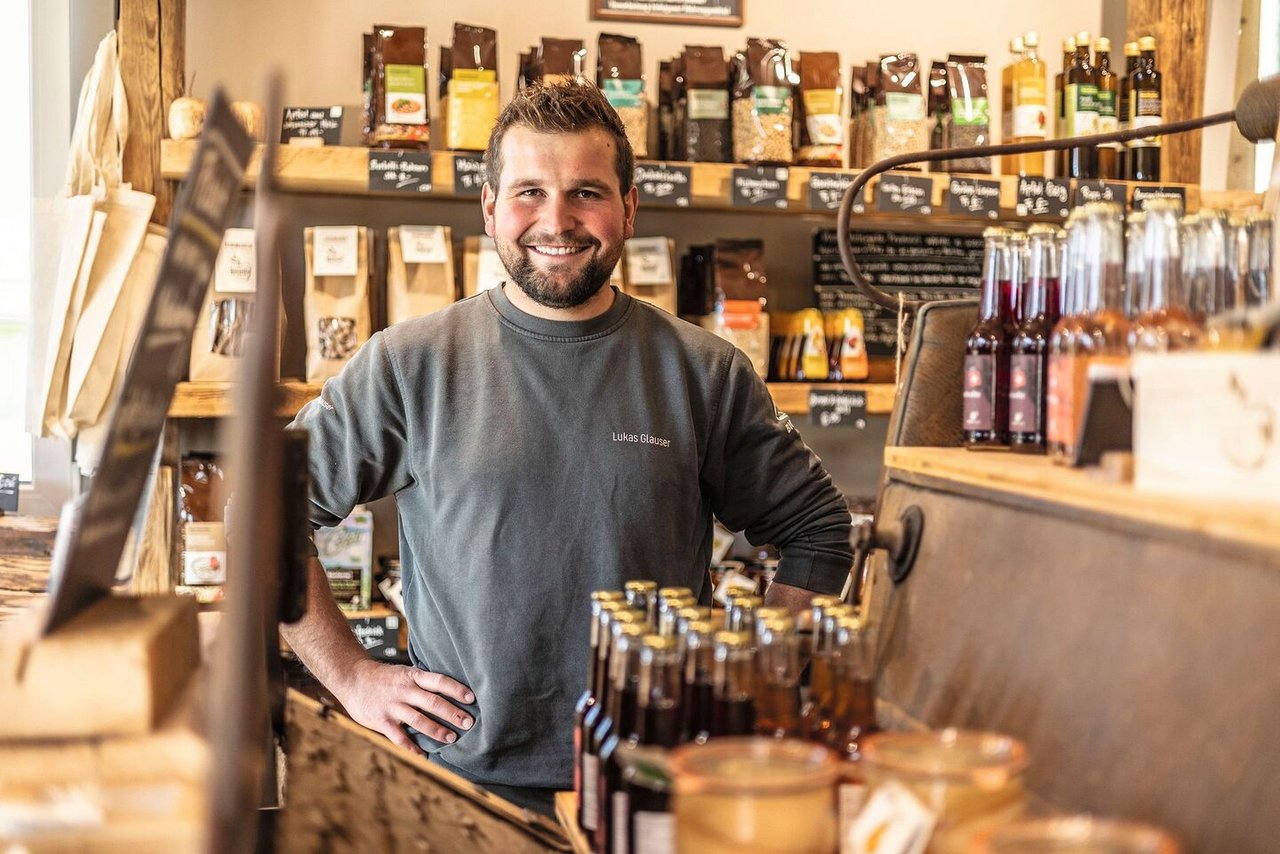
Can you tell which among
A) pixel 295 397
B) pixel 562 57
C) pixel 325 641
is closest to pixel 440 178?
pixel 562 57

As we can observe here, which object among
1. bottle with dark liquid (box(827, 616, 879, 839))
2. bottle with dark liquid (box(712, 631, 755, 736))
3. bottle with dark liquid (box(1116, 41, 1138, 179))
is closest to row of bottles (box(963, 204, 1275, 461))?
bottle with dark liquid (box(827, 616, 879, 839))

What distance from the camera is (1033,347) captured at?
4.44ft

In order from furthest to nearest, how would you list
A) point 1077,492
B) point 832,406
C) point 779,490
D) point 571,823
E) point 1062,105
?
point 1062,105 → point 832,406 → point 779,490 → point 571,823 → point 1077,492

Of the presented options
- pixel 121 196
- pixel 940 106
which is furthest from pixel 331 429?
pixel 940 106

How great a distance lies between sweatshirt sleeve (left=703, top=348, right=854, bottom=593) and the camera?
223cm

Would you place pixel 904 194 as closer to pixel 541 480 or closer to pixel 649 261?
pixel 649 261

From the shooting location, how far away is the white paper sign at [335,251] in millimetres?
2855

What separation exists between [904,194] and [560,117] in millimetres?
1122

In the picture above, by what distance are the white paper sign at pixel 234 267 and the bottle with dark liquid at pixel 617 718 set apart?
6.31ft

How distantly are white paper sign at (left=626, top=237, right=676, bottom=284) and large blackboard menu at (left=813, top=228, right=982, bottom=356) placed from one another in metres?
0.46

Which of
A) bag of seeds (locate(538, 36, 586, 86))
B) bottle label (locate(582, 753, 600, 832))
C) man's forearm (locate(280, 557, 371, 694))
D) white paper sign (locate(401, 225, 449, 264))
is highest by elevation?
bag of seeds (locate(538, 36, 586, 86))

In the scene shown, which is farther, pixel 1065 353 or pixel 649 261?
pixel 649 261

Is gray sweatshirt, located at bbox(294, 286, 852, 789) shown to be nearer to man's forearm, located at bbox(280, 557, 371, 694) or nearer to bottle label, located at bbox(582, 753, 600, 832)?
man's forearm, located at bbox(280, 557, 371, 694)

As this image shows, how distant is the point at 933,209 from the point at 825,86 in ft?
1.29
